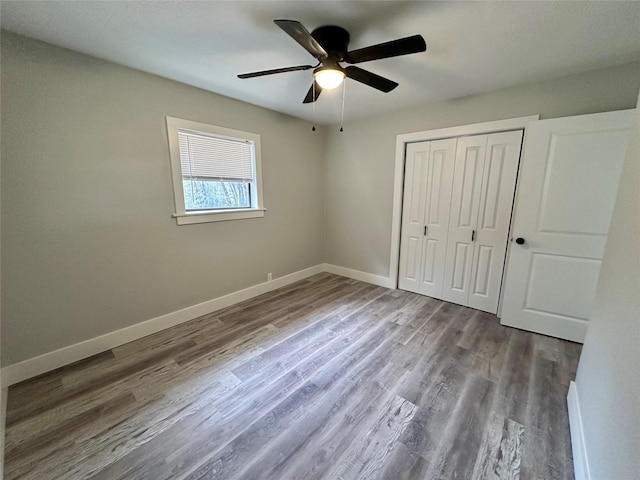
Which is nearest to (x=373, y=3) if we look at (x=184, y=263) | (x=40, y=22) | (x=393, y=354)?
(x=40, y=22)

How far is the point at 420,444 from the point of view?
4.72ft

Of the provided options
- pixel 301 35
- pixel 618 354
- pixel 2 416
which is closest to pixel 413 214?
pixel 618 354

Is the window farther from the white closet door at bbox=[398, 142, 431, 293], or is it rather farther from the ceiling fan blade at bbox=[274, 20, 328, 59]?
the white closet door at bbox=[398, 142, 431, 293]

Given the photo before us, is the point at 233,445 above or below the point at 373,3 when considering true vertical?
below

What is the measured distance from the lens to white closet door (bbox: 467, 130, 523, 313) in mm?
2699

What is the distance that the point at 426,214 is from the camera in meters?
3.35

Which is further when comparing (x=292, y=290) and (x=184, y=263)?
(x=292, y=290)

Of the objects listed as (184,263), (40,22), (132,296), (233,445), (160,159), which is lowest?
(233,445)

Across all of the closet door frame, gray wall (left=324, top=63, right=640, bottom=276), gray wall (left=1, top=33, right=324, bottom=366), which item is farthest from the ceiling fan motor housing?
the closet door frame

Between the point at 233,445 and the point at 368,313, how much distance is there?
1.92 metres

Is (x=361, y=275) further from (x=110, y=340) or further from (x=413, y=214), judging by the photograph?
(x=110, y=340)

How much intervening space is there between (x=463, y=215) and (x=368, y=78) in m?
2.01

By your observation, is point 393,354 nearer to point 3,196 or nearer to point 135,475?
point 135,475

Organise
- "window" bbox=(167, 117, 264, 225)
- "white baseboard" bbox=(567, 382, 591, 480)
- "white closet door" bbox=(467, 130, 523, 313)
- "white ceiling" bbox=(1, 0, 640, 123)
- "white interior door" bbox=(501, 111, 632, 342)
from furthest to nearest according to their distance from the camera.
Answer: "white closet door" bbox=(467, 130, 523, 313) < "window" bbox=(167, 117, 264, 225) < "white interior door" bbox=(501, 111, 632, 342) < "white ceiling" bbox=(1, 0, 640, 123) < "white baseboard" bbox=(567, 382, 591, 480)
